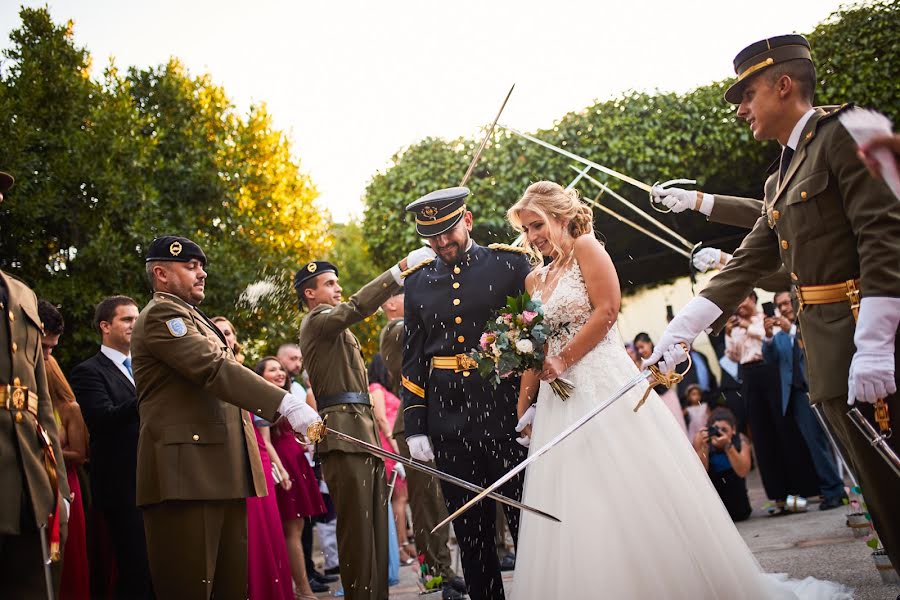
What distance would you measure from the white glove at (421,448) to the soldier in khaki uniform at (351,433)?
0.73 metres

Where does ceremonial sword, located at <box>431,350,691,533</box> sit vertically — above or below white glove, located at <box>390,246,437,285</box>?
below

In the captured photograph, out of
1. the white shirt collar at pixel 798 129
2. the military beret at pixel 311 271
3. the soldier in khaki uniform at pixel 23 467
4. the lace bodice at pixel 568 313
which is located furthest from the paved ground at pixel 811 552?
the soldier in khaki uniform at pixel 23 467

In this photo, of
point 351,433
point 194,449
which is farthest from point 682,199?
point 194,449

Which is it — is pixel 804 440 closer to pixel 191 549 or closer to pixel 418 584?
pixel 418 584

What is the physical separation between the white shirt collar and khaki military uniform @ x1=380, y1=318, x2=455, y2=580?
13.8ft

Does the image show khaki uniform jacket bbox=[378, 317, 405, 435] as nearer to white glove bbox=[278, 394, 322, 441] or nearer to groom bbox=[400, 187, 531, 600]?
groom bbox=[400, 187, 531, 600]

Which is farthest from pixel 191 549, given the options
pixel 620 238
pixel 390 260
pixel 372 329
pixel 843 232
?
pixel 372 329

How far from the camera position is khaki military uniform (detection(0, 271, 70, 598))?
3.72 metres

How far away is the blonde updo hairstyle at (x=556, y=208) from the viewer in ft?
15.7

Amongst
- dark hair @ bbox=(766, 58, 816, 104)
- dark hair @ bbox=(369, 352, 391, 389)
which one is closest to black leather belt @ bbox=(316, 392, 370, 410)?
dark hair @ bbox=(766, 58, 816, 104)

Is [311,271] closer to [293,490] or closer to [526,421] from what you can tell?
[293,490]

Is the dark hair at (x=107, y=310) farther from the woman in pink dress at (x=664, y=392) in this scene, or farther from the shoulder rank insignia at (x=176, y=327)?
the woman in pink dress at (x=664, y=392)

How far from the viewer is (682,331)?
4.01 metres

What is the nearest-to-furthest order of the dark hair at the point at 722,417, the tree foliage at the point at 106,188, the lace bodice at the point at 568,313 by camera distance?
1. the lace bodice at the point at 568,313
2. the dark hair at the point at 722,417
3. the tree foliage at the point at 106,188
